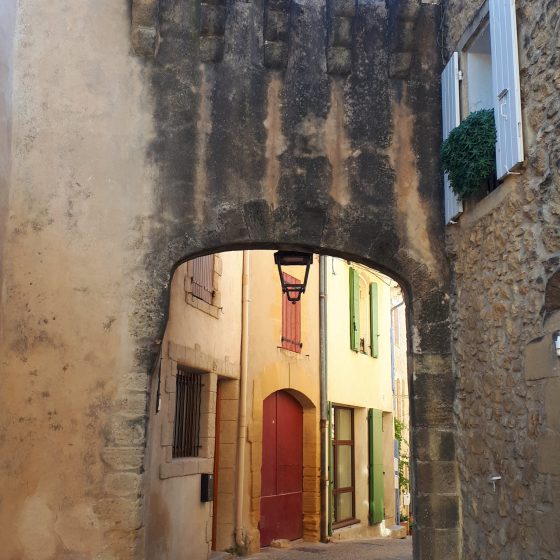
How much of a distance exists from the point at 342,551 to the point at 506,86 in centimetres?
649

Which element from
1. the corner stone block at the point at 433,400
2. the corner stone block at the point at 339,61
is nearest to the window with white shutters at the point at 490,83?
the corner stone block at the point at 339,61

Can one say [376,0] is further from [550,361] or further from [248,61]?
[550,361]

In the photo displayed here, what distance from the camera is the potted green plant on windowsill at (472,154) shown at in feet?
15.9

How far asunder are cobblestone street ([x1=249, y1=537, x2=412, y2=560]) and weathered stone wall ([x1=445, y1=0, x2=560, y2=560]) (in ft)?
13.0

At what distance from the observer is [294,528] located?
1038 centimetres

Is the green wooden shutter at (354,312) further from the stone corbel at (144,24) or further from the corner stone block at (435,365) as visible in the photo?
the stone corbel at (144,24)

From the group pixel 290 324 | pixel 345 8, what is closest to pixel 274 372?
pixel 290 324

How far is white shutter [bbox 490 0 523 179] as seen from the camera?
443cm

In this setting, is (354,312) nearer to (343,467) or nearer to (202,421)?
(343,467)

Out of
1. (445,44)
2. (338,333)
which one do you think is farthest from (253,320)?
(445,44)

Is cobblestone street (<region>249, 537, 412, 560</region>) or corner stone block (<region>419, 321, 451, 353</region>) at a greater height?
corner stone block (<region>419, 321, 451, 353</region>)

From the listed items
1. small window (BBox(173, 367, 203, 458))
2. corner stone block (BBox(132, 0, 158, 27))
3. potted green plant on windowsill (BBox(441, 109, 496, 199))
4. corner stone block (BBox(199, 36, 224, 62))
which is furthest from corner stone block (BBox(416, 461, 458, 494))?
corner stone block (BBox(132, 0, 158, 27))

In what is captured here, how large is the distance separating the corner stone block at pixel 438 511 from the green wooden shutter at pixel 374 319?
26.8ft

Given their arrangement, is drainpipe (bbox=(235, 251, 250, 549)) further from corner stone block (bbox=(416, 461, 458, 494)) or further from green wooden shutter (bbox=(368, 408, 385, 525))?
green wooden shutter (bbox=(368, 408, 385, 525))
